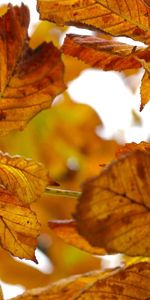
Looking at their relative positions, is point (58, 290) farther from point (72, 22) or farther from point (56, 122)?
point (56, 122)

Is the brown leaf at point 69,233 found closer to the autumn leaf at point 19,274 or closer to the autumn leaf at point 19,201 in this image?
the autumn leaf at point 19,201

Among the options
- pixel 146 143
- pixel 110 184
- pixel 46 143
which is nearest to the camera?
pixel 110 184

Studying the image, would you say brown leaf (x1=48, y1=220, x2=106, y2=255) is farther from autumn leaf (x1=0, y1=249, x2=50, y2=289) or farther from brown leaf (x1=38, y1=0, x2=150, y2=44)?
autumn leaf (x1=0, y1=249, x2=50, y2=289)

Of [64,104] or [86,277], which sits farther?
[64,104]

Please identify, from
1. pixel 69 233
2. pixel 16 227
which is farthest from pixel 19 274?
pixel 16 227

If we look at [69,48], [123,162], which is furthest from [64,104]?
[123,162]

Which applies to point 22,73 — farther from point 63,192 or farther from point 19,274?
point 19,274
